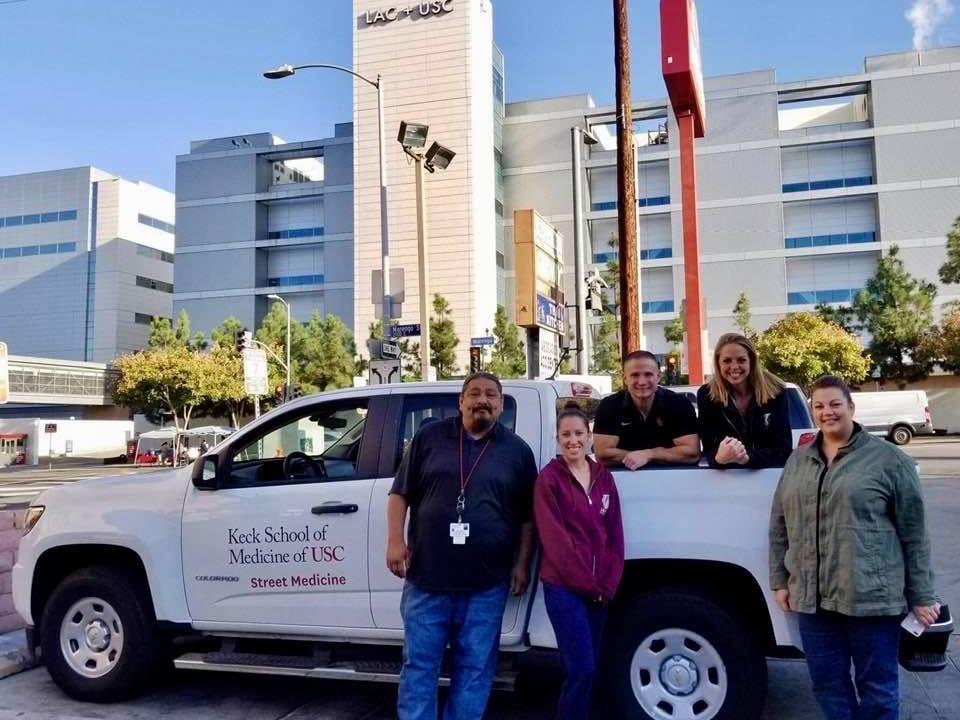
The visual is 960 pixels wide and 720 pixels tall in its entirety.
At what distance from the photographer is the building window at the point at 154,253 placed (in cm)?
8456

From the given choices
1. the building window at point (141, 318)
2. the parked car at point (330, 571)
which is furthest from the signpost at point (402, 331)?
the building window at point (141, 318)

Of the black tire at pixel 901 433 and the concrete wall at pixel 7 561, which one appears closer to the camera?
the concrete wall at pixel 7 561

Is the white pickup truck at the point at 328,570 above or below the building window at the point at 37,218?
below

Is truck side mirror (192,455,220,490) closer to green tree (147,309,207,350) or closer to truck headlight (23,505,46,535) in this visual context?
truck headlight (23,505,46,535)

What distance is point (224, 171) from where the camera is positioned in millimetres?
69875

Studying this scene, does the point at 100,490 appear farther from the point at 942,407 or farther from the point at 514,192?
the point at 514,192

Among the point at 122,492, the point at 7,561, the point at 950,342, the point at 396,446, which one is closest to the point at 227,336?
→ the point at 950,342

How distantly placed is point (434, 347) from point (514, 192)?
25.5 m

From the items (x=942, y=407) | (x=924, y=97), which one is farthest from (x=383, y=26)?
(x=942, y=407)

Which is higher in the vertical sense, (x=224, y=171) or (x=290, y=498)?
(x=224, y=171)

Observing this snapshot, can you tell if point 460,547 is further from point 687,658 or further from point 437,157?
point 437,157

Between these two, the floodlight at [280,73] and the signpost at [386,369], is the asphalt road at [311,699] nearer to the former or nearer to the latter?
the signpost at [386,369]

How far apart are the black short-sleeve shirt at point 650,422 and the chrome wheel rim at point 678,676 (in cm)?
98

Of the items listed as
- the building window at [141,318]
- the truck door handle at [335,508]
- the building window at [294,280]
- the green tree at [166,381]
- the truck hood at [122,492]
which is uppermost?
the building window at [294,280]
